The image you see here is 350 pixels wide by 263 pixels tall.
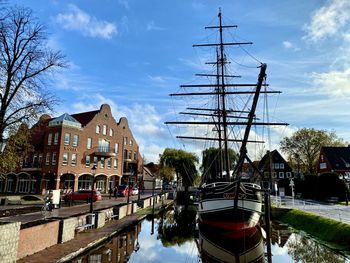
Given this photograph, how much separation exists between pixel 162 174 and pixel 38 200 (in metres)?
39.5

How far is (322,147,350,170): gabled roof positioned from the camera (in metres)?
52.6

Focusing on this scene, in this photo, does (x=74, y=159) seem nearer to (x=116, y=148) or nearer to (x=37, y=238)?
(x=116, y=148)

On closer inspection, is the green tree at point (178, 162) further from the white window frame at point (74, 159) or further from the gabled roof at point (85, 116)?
the white window frame at point (74, 159)

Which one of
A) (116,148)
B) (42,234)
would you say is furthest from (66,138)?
(42,234)

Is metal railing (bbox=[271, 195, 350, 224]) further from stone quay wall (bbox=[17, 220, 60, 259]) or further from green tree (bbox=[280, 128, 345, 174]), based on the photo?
green tree (bbox=[280, 128, 345, 174])

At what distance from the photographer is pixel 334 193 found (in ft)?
113

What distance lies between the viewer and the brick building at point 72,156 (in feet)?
141

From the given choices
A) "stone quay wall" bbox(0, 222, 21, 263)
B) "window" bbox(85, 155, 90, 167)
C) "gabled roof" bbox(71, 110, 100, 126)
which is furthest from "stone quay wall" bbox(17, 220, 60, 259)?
"gabled roof" bbox(71, 110, 100, 126)

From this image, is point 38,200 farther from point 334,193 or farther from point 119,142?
point 334,193

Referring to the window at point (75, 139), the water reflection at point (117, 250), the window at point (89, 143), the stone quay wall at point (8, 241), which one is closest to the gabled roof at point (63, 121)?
the window at point (75, 139)

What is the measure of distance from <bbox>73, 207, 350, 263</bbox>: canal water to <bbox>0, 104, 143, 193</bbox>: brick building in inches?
799

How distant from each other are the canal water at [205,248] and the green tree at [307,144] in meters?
46.1

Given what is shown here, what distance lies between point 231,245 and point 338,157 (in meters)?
46.4

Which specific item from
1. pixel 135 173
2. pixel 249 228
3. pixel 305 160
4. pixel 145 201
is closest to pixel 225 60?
pixel 145 201
